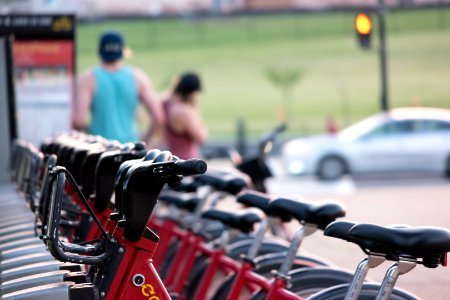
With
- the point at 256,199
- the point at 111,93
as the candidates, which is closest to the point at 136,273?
the point at 256,199

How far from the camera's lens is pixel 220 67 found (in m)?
58.8

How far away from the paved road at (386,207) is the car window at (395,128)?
3.19ft

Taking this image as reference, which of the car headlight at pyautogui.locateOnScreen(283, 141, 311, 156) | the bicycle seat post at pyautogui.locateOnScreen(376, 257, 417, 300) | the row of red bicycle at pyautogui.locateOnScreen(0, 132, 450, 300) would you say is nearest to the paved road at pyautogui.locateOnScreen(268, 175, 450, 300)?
the car headlight at pyautogui.locateOnScreen(283, 141, 311, 156)

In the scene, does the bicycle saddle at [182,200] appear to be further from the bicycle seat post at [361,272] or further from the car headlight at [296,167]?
the car headlight at [296,167]

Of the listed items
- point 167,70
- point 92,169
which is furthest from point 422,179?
point 167,70

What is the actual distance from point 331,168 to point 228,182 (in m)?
18.1

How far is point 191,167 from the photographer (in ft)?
11.6

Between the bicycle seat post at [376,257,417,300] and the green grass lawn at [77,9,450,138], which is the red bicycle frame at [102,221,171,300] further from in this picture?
the green grass lawn at [77,9,450,138]

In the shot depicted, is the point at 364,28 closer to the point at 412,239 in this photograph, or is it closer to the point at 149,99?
the point at 149,99

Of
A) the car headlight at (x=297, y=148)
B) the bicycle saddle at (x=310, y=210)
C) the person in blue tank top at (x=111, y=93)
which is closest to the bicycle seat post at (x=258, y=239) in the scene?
the bicycle saddle at (x=310, y=210)

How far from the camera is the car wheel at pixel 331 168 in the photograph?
2456 centimetres

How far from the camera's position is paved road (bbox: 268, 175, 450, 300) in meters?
8.11

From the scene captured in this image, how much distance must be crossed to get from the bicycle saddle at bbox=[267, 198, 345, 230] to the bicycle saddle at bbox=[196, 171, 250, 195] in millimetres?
1642

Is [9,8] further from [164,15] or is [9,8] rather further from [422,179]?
[164,15]
